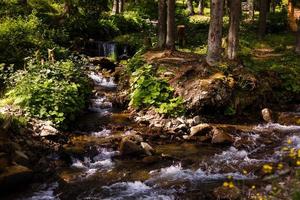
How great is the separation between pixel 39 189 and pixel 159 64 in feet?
30.6

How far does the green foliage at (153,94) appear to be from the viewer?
16.1 metres

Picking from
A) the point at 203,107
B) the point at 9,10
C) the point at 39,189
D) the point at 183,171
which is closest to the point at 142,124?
the point at 203,107

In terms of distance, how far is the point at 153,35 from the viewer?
32.8 meters

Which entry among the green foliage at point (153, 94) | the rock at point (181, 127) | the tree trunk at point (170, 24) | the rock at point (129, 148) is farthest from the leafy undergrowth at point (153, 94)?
the tree trunk at point (170, 24)

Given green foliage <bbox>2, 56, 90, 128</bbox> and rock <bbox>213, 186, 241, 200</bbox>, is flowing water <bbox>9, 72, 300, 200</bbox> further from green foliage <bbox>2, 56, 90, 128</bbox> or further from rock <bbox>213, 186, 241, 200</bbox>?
green foliage <bbox>2, 56, 90, 128</bbox>

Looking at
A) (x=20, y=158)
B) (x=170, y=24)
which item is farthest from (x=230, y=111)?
(x=20, y=158)

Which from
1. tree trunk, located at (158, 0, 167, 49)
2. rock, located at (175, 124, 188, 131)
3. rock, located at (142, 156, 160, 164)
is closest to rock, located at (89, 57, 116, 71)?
tree trunk, located at (158, 0, 167, 49)

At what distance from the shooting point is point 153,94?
1680cm

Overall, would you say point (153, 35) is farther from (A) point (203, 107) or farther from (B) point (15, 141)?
(B) point (15, 141)

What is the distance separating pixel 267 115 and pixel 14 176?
9631 millimetres

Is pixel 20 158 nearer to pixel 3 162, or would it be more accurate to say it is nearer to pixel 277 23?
pixel 3 162

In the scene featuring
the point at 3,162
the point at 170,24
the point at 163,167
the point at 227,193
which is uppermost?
the point at 170,24

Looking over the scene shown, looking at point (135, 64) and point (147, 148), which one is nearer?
point (147, 148)

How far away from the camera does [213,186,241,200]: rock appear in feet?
31.4
